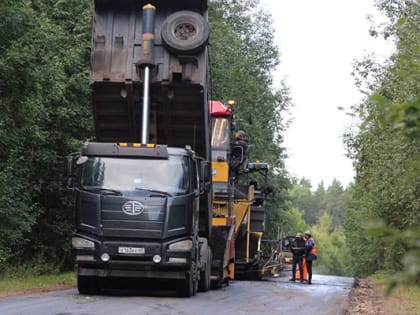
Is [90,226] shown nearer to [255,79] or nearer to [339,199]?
[255,79]

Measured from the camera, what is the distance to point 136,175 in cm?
1227

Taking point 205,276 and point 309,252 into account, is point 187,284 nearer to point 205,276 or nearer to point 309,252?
point 205,276

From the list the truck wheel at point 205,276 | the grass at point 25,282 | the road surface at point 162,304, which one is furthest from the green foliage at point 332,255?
the road surface at point 162,304

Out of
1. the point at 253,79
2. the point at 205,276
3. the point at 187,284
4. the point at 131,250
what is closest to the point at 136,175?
the point at 131,250

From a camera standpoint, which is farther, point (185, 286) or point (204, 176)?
point (204, 176)

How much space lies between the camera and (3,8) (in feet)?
50.8

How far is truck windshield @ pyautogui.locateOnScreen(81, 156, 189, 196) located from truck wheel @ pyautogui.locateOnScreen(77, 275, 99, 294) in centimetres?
169

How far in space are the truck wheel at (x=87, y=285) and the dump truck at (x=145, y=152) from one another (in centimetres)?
2

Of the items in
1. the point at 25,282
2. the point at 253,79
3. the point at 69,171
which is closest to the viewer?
the point at 69,171

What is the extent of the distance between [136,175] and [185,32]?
271cm

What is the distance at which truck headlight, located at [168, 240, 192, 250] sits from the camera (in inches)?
478

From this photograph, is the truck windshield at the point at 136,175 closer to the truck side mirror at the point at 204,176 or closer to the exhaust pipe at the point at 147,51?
the truck side mirror at the point at 204,176

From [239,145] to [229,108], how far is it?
1.02 m

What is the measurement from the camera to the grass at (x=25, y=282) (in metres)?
14.2
